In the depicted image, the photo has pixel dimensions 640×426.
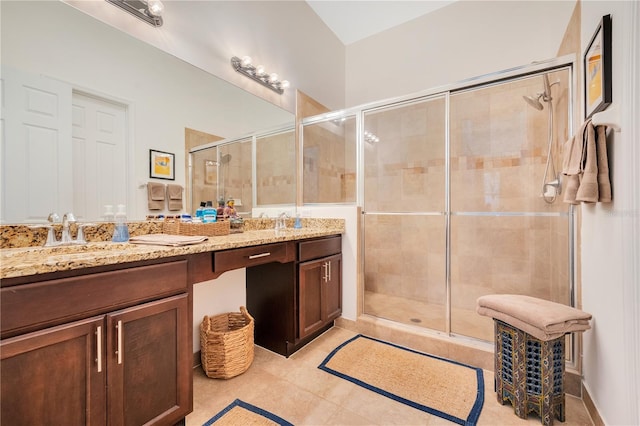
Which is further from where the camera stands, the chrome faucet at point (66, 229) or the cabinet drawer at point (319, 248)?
the cabinet drawer at point (319, 248)

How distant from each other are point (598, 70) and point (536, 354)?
134 centimetres

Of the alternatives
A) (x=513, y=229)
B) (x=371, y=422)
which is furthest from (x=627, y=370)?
(x=513, y=229)

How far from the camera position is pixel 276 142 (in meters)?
2.52

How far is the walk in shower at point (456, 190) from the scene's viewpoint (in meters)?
1.99

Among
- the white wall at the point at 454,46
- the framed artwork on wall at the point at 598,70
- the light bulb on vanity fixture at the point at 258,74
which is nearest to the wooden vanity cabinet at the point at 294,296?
the light bulb on vanity fixture at the point at 258,74

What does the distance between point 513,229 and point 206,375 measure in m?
2.64

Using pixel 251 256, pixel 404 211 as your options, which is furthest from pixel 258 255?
pixel 404 211

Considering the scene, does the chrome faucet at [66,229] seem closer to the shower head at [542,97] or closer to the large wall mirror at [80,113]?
the large wall mirror at [80,113]

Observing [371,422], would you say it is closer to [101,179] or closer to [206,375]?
[206,375]

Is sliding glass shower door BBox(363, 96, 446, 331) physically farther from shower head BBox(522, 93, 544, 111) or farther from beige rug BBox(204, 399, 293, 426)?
beige rug BBox(204, 399, 293, 426)

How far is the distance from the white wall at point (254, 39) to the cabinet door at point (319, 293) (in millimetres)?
1518

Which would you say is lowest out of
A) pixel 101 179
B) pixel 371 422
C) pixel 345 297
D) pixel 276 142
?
pixel 371 422

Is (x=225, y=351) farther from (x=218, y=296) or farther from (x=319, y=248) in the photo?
(x=319, y=248)

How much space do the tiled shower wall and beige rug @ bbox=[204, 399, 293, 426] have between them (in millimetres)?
1382
